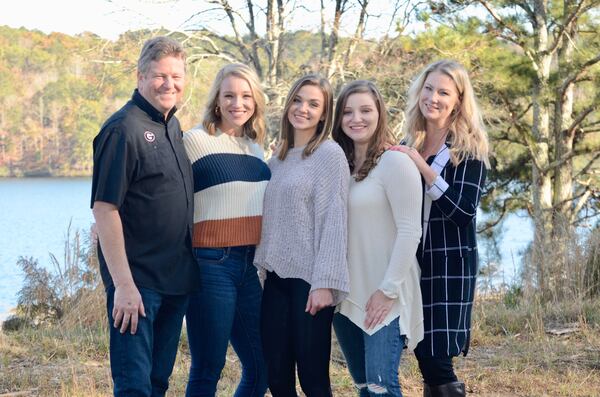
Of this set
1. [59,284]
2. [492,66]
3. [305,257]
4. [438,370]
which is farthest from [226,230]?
[492,66]

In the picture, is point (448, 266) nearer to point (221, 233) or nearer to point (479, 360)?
point (221, 233)

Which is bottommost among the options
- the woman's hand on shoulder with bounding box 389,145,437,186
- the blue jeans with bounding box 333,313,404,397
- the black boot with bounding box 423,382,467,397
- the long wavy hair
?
the black boot with bounding box 423,382,467,397

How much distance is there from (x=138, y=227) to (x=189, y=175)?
316 mm

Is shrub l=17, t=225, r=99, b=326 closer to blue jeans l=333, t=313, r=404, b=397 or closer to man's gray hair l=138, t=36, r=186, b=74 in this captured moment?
man's gray hair l=138, t=36, r=186, b=74

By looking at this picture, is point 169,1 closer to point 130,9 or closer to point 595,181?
point 130,9

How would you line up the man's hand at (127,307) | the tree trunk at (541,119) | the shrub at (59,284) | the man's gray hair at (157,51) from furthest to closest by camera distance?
the tree trunk at (541,119), the shrub at (59,284), the man's gray hair at (157,51), the man's hand at (127,307)

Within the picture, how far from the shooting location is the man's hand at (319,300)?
296cm

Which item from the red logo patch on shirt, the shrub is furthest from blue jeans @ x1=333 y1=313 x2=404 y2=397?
the shrub

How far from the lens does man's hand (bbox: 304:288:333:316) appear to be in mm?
2963

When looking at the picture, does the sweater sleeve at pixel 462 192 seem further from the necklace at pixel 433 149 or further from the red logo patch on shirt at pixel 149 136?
the red logo patch on shirt at pixel 149 136

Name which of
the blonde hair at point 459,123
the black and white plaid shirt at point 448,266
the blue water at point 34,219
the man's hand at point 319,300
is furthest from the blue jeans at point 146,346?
the blue water at point 34,219

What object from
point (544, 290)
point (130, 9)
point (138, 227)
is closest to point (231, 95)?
point (138, 227)

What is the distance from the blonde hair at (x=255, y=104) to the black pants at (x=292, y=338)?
0.65 metres

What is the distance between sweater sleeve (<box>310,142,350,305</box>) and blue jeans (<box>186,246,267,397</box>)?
0.35 metres
